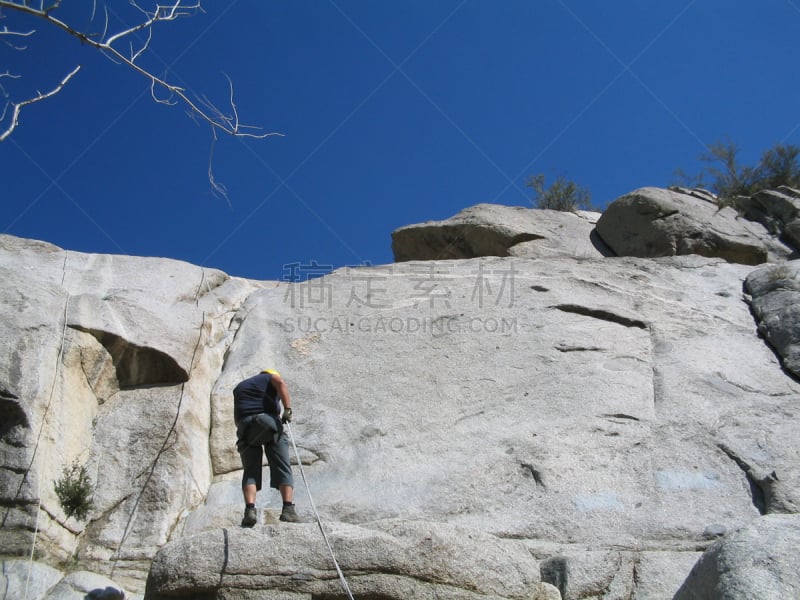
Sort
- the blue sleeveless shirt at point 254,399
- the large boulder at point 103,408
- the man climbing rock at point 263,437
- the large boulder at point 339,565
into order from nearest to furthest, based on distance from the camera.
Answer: the large boulder at point 339,565 < the man climbing rock at point 263,437 < the blue sleeveless shirt at point 254,399 < the large boulder at point 103,408

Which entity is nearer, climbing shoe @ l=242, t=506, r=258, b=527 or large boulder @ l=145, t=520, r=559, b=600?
large boulder @ l=145, t=520, r=559, b=600

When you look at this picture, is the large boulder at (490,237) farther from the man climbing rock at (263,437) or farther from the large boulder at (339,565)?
the large boulder at (339,565)

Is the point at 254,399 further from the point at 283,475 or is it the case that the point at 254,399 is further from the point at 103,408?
the point at 103,408

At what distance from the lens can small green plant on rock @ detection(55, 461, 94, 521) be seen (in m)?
8.26

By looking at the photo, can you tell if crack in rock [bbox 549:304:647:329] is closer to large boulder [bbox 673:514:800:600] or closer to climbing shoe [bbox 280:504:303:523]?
climbing shoe [bbox 280:504:303:523]

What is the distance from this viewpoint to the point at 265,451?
746 cm

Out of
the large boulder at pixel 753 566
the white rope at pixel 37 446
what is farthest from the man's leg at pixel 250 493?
the large boulder at pixel 753 566

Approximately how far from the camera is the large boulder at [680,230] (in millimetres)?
14961

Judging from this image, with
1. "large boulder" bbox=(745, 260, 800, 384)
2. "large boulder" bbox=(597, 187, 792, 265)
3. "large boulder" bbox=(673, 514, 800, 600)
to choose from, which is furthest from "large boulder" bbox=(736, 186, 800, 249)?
"large boulder" bbox=(673, 514, 800, 600)

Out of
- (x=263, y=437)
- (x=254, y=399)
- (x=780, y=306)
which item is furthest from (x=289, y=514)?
(x=780, y=306)

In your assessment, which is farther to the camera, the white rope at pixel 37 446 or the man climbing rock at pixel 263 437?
the white rope at pixel 37 446

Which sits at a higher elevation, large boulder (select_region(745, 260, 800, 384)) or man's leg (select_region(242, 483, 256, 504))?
large boulder (select_region(745, 260, 800, 384))

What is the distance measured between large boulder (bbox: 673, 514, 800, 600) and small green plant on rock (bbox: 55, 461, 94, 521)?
5.19 m

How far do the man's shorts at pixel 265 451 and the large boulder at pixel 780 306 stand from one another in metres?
5.81
